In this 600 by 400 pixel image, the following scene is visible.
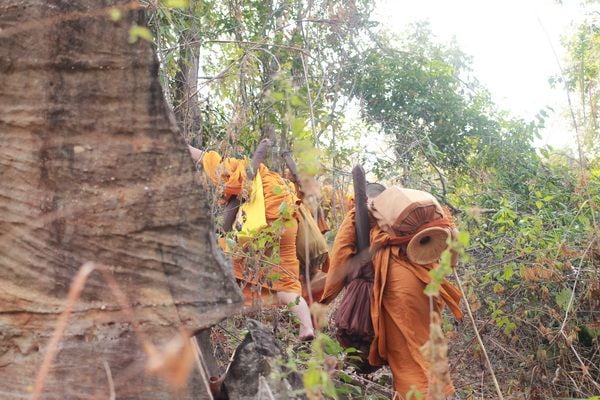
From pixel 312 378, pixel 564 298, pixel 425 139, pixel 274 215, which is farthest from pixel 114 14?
pixel 425 139

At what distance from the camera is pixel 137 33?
199 cm

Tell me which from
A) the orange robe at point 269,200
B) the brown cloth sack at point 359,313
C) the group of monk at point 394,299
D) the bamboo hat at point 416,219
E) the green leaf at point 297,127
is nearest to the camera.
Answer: the green leaf at point 297,127

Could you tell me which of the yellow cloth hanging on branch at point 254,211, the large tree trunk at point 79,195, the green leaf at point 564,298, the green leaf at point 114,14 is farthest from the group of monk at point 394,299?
the green leaf at point 114,14

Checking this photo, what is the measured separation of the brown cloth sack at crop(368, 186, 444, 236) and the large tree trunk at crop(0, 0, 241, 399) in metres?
1.87

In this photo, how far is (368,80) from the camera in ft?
27.5

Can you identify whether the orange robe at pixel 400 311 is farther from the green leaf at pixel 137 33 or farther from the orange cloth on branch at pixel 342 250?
the green leaf at pixel 137 33

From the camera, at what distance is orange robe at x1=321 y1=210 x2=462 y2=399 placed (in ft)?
12.5

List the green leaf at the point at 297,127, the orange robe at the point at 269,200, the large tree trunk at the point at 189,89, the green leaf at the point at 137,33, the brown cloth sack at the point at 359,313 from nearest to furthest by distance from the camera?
the green leaf at the point at 297,127 → the green leaf at the point at 137,33 → the brown cloth sack at the point at 359,313 → the orange robe at the point at 269,200 → the large tree trunk at the point at 189,89

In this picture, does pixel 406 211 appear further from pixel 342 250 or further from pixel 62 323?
pixel 62 323

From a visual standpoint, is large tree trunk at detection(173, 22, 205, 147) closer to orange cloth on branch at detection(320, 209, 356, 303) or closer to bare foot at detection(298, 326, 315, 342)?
orange cloth on branch at detection(320, 209, 356, 303)

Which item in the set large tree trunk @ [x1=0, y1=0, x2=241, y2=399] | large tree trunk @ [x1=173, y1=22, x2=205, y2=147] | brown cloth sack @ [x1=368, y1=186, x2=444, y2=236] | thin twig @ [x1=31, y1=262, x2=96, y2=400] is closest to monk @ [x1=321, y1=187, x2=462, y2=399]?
brown cloth sack @ [x1=368, y1=186, x2=444, y2=236]

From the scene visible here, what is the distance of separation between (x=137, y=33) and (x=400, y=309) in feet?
7.86

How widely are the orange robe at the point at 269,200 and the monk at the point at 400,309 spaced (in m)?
0.62

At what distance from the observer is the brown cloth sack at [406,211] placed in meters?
3.68
